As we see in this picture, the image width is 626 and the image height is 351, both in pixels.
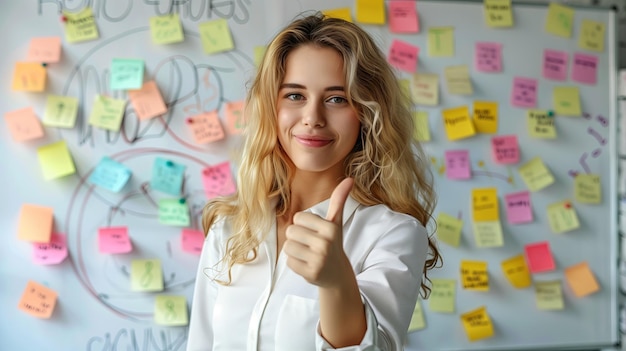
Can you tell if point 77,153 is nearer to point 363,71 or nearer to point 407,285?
point 363,71

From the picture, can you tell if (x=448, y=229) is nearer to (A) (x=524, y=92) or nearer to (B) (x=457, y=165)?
(B) (x=457, y=165)

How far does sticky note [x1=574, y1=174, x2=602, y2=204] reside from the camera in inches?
86.0

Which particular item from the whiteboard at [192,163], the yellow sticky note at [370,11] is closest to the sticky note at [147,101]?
the whiteboard at [192,163]

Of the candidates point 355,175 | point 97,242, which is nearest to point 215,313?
point 355,175

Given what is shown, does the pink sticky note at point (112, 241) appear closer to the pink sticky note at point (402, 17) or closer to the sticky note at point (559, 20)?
the pink sticky note at point (402, 17)

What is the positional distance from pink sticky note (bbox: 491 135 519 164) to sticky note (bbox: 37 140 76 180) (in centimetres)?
122

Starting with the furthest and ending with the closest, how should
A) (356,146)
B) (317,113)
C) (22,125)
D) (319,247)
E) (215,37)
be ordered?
1. (215,37)
2. (22,125)
3. (356,146)
4. (317,113)
5. (319,247)

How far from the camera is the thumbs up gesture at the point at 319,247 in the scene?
82 cm

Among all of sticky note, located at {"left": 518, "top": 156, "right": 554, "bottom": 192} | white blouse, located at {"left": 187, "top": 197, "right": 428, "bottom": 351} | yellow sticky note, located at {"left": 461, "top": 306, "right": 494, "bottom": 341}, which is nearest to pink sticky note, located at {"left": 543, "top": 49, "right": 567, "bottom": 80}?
sticky note, located at {"left": 518, "top": 156, "right": 554, "bottom": 192}

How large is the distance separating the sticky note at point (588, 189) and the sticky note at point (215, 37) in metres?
1.16

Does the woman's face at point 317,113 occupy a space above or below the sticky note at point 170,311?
above

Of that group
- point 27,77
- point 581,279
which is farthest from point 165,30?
point 581,279

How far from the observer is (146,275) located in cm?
190

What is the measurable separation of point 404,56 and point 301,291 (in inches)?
44.6
